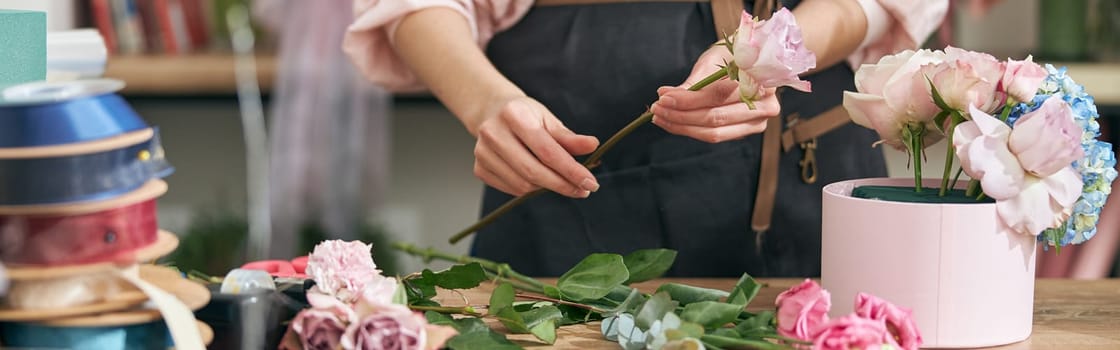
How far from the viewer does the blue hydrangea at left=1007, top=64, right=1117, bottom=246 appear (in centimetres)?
66

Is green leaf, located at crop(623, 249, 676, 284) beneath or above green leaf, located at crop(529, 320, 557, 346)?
above

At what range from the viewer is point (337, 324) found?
0.58m

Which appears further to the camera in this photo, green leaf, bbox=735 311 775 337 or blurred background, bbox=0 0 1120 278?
blurred background, bbox=0 0 1120 278

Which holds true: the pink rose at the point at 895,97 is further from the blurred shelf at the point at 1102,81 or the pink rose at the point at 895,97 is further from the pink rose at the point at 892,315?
the blurred shelf at the point at 1102,81

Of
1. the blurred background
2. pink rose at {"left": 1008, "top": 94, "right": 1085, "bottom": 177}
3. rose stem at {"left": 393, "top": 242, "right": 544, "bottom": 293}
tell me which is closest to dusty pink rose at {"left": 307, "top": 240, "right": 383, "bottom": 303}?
rose stem at {"left": 393, "top": 242, "right": 544, "bottom": 293}

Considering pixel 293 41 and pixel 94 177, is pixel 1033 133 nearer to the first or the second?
pixel 94 177

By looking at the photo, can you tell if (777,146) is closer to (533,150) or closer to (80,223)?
→ (533,150)

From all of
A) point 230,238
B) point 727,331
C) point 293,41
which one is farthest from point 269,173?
point 727,331

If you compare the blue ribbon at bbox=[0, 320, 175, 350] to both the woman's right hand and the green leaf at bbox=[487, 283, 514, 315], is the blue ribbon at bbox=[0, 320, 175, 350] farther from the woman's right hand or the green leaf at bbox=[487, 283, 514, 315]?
the woman's right hand

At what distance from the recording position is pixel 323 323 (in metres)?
0.58

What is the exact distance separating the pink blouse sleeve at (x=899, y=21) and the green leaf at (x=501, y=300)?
54cm

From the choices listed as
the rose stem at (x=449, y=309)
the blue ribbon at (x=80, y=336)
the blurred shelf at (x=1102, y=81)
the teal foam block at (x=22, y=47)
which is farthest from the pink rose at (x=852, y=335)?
the blurred shelf at (x=1102, y=81)

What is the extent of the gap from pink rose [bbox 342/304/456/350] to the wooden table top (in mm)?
135

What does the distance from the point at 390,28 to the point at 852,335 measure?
63cm
